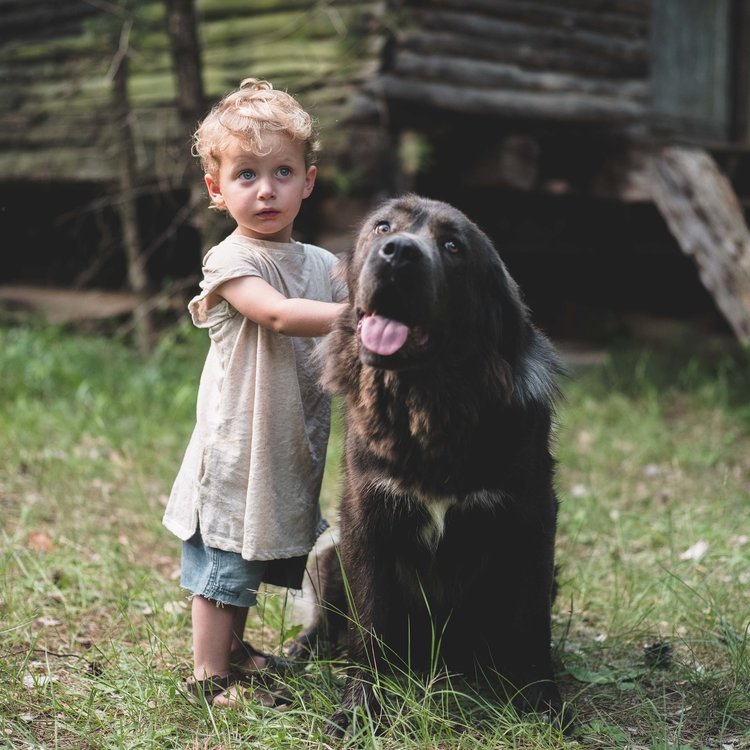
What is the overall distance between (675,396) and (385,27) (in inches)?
127

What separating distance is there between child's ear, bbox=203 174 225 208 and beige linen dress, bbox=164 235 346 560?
0.12 m

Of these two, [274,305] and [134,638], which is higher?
[274,305]

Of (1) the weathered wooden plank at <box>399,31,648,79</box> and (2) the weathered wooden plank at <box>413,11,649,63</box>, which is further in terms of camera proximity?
(2) the weathered wooden plank at <box>413,11,649,63</box>

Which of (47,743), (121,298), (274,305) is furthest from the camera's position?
(121,298)

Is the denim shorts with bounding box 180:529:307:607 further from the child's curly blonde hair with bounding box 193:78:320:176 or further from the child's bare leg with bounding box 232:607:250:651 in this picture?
the child's curly blonde hair with bounding box 193:78:320:176

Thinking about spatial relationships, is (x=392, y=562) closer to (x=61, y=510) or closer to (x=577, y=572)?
(x=577, y=572)

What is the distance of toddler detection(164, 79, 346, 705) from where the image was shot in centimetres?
257

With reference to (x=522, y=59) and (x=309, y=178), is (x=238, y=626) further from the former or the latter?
(x=522, y=59)

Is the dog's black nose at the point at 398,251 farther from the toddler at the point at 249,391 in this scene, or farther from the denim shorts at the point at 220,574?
the denim shorts at the point at 220,574

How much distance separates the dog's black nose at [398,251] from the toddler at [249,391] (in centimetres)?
36

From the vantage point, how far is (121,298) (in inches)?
355

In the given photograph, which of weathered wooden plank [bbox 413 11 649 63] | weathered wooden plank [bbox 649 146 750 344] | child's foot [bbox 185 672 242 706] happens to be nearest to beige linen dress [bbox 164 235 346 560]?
child's foot [bbox 185 672 242 706]

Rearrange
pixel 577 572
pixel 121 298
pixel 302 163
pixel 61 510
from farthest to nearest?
pixel 121 298 → pixel 61 510 → pixel 577 572 → pixel 302 163

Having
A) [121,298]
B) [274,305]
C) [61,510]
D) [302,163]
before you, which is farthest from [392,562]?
[121,298]
